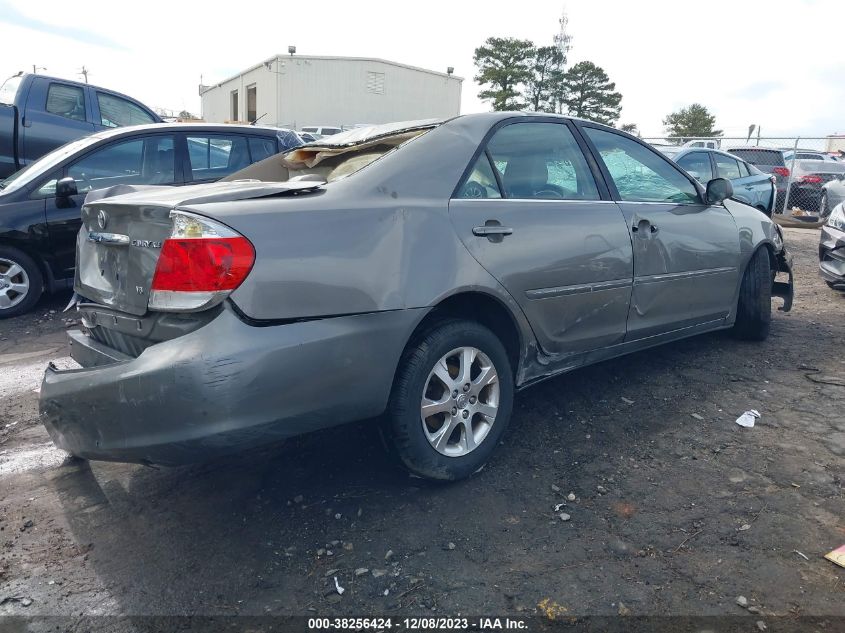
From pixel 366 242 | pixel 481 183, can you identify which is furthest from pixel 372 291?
pixel 481 183

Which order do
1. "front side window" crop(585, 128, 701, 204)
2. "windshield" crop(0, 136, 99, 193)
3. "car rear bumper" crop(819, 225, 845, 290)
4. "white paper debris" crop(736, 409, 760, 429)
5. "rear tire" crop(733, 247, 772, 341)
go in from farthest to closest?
"car rear bumper" crop(819, 225, 845, 290)
"windshield" crop(0, 136, 99, 193)
"rear tire" crop(733, 247, 772, 341)
"front side window" crop(585, 128, 701, 204)
"white paper debris" crop(736, 409, 760, 429)

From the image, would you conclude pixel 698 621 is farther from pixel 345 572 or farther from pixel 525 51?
pixel 525 51

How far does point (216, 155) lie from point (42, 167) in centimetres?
157

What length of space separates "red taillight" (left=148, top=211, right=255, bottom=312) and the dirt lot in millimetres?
1006

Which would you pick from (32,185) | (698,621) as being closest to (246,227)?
(698,621)

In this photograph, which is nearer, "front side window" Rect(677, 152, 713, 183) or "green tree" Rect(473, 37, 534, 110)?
"front side window" Rect(677, 152, 713, 183)

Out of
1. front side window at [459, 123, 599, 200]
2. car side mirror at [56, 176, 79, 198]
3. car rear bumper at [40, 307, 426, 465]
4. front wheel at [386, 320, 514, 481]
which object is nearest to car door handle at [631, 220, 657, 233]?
front side window at [459, 123, 599, 200]

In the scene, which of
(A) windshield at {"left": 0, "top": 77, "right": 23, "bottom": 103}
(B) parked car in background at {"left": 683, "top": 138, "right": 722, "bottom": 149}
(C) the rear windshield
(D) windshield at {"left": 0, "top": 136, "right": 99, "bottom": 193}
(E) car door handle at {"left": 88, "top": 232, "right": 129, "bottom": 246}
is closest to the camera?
(E) car door handle at {"left": 88, "top": 232, "right": 129, "bottom": 246}

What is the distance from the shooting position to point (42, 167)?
625cm

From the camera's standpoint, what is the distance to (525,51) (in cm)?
3722

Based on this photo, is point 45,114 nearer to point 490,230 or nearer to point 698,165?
point 490,230

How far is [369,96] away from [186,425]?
33756 mm

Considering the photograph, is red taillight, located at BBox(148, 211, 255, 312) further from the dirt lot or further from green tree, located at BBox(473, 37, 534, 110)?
green tree, located at BBox(473, 37, 534, 110)

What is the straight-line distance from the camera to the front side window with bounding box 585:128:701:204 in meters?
3.93
